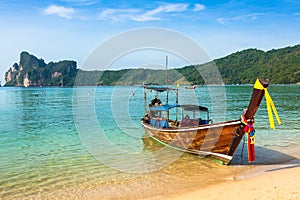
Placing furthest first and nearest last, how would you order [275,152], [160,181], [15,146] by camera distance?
[15,146] → [275,152] → [160,181]

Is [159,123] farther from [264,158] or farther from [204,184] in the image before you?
[204,184]

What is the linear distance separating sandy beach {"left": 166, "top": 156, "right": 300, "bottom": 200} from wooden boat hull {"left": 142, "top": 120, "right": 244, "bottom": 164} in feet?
4.24

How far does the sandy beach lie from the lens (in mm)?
8094

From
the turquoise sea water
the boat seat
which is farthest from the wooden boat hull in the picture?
the boat seat

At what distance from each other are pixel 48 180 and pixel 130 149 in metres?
5.65

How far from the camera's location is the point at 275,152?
1409 cm

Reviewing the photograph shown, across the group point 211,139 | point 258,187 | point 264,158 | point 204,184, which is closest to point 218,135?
point 211,139

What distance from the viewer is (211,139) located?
38.3 feet

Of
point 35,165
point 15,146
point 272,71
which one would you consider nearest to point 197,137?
point 35,165

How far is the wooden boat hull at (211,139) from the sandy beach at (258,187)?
1.29m

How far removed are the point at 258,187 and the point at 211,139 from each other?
10.4 ft

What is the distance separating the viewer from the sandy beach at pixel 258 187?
809 cm

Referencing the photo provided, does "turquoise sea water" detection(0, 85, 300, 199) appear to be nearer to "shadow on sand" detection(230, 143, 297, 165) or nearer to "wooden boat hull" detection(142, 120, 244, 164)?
"wooden boat hull" detection(142, 120, 244, 164)

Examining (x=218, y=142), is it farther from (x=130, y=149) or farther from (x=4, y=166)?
(x=4, y=166)
